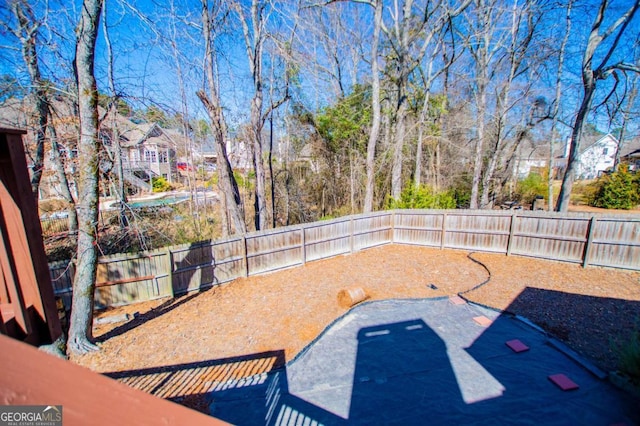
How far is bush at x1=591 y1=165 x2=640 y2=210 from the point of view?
16.8 metres

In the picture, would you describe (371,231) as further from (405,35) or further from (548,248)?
(405,35)

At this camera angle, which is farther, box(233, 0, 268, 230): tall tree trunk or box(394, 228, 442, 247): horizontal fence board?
box(394, 228, 442, 247): horizontal fence board

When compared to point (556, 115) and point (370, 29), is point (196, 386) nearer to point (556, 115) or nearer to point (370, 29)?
point (370, 29)

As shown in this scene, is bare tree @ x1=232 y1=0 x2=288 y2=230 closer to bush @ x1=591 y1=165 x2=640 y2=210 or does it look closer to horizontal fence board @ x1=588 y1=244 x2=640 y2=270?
horizontal fence board @ x1=588 y1=244 x2=640 y2=270

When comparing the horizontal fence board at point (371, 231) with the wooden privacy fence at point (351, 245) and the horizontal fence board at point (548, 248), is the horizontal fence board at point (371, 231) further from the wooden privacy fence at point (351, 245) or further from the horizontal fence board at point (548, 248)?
the horizontal fence board at point (548, 248)

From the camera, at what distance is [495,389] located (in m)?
3.74

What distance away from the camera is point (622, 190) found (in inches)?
661

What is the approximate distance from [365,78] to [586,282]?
11.8m

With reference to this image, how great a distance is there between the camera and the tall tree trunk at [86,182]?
4469mm

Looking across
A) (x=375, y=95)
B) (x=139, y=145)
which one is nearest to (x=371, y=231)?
(x=375, y=95)

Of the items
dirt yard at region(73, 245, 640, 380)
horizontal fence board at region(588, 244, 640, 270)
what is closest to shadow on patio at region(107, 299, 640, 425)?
dirt yard at region(73, 245, 640, 380)

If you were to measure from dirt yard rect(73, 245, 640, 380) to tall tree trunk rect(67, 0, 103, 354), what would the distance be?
1.78ft

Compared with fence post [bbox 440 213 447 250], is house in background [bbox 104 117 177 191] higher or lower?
higher

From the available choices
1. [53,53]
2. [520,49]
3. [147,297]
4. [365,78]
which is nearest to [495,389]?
[147,297]
